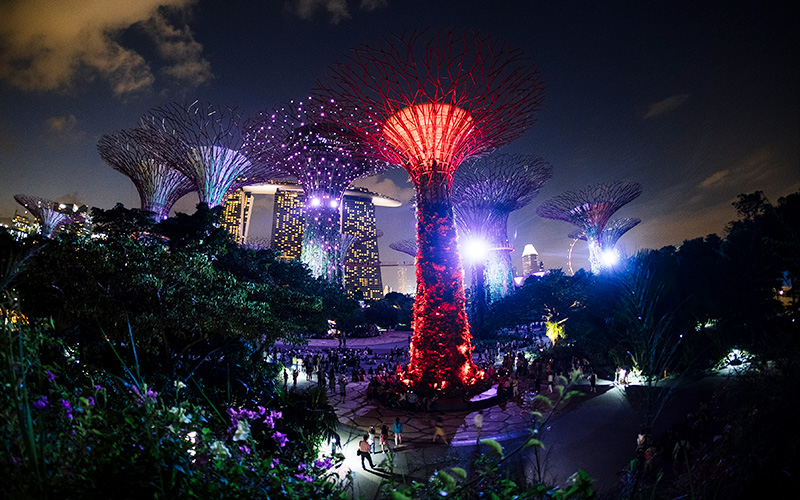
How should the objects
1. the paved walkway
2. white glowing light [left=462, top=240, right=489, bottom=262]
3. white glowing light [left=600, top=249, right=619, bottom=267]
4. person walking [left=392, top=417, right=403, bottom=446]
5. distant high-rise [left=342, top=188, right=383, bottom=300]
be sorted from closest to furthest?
1. the paved walkway
2. person walking [left=392, top=417, right=403, bottom=446]
3. white glowing light [left=462, top=240, right=489, bottom=262]
4. white glowing light [left=600, top=249, right=619, bottom=267]
5. distant high-rise [left=342, top=188, right=383, bottom=300]

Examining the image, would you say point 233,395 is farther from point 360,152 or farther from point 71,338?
point 360,152

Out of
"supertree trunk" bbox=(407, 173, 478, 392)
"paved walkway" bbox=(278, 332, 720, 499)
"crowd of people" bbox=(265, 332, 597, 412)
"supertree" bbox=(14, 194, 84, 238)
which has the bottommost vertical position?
"paved walkway" bbox=(278, 332, 720, 499)

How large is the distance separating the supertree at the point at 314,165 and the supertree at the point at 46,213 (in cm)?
3390

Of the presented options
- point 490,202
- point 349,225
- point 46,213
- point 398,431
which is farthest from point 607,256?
point 349,225

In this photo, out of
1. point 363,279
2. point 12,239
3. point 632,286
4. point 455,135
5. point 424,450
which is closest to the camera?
point 632,286

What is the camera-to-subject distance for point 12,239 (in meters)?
8.00

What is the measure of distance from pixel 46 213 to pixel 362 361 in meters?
44.2

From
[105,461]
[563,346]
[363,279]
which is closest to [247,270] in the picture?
[105,461]

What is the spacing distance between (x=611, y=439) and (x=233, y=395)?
1033 cm

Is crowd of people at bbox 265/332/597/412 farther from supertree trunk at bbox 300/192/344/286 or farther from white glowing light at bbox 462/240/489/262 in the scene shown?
white glowing light at bbox 462/240/489/262

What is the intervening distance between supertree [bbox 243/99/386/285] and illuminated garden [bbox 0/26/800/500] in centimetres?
15

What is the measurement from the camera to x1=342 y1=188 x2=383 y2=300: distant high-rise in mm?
119625

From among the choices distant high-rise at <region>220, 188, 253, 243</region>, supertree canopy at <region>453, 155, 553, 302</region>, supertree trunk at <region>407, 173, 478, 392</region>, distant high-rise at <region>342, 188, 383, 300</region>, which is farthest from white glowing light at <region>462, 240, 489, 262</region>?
distant high-rise at <region>342, 188, 383, 300</region>

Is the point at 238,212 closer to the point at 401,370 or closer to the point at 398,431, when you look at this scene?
the point at 401,370
